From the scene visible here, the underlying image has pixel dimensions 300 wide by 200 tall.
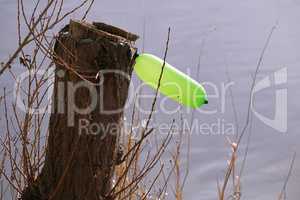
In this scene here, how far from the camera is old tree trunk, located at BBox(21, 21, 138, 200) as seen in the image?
0.93 meters

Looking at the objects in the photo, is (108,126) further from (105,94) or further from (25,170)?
(25,170)

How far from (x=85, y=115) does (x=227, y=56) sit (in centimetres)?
155

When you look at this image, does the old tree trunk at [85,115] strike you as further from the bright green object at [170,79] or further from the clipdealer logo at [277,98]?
the clipdealer logo at [277,98]

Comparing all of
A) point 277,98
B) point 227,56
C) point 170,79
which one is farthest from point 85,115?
point 277,98

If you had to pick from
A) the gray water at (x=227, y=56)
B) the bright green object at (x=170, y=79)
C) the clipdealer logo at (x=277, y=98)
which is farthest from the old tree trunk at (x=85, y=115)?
the clipdealer logo at (x=277, y=98)

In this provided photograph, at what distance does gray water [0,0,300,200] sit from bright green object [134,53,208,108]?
98cm

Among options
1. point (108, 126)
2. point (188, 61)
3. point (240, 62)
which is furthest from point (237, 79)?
point (108, 126)

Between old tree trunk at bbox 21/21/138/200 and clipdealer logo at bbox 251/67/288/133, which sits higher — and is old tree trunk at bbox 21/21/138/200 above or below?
below

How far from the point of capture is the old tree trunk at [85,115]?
3.04 feet

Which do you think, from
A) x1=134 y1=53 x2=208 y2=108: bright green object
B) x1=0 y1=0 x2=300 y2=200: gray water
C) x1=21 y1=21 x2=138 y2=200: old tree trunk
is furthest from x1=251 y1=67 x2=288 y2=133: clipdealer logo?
x1=21 y1=21 x2=138 y2=200: old tree trunk

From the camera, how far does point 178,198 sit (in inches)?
47.9

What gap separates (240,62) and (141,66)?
1333 mm

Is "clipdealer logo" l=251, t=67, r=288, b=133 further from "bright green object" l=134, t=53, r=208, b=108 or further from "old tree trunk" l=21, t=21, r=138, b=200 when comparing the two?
"old tree trunk" l=21, t=21, r=138, b=200

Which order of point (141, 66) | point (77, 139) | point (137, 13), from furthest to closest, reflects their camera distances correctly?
point (137, 13) < point (141, 66) < point (77, 139)
